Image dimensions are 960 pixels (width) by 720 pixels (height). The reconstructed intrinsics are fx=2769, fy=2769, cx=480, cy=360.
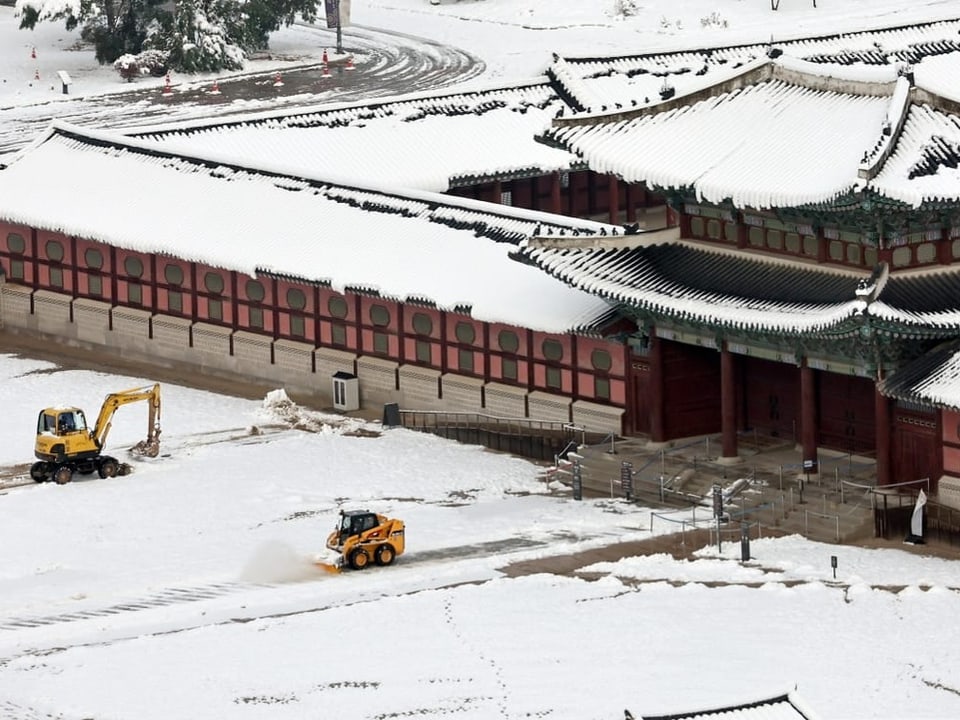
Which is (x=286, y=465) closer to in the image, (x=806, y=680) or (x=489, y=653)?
(x=489, y=653)

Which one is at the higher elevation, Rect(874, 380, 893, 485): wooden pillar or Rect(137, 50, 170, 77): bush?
Rect(137, 50, 170, 77): bush

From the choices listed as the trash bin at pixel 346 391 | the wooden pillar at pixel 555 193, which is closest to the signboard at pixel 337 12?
the wooden pillar at pixel 555 193

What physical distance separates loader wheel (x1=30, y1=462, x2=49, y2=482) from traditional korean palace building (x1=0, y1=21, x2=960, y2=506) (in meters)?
11.3

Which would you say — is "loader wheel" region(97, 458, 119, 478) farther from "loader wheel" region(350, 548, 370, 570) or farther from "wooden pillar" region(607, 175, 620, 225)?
"wooden pillar" region(607, 175, 620, 225)

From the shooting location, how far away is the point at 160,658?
199 ft

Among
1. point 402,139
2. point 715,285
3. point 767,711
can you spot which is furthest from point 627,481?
point 402,139

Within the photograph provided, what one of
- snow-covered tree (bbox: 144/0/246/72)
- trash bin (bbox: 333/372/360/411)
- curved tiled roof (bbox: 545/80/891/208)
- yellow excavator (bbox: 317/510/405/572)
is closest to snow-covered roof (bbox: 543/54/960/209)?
curved tiled roof (bbox: 545/80/891/208)

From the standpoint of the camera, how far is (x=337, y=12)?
474 ft

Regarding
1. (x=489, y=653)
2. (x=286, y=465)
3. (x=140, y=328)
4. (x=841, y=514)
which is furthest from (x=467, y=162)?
(x=489, y=653)

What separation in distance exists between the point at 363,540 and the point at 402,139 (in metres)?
36.9

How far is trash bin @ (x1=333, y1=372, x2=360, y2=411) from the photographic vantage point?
83000 mm

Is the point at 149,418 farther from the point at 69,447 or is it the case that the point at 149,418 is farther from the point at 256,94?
the point at 256,94

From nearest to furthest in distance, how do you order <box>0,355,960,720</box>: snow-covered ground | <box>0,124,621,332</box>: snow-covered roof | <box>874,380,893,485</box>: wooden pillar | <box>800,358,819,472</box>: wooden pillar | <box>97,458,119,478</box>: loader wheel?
<box>0,355,960,720</box>: snow-covered ground → <box>874,380,893,485</box>: wooden pillar → <box>800,358,819,472</box>: wooden pillar → <box>97,458,119,478</box>: loader wheel → <box>0,124,621,332</box>: snow-covered roof

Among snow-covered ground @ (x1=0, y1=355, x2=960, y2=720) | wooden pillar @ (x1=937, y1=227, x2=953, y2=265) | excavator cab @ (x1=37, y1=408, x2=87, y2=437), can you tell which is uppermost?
wooden pillar @ (x1=937, y1=227, x2=953, y2=265)
